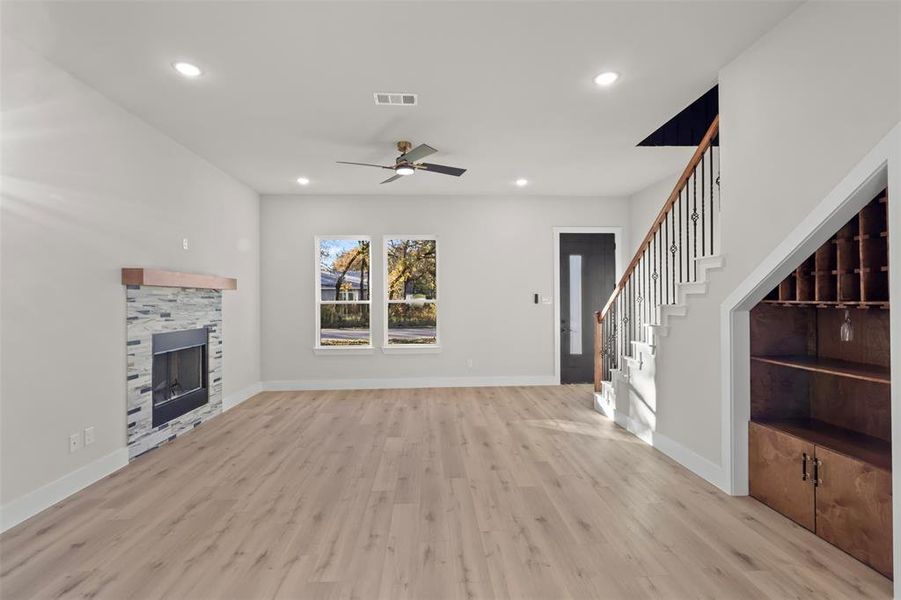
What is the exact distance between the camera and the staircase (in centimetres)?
336

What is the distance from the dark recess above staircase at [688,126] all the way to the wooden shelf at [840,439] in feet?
8.50

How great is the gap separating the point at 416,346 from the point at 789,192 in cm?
495

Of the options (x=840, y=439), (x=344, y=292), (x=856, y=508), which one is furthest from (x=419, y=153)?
(x=856, y=508)

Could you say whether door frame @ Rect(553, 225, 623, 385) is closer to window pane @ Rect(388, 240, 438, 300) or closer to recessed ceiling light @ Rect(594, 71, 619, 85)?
window pane @ Rect(388, 240, 438, 300)

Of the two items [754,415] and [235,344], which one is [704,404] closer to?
[754,415]

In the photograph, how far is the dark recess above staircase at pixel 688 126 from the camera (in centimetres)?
392

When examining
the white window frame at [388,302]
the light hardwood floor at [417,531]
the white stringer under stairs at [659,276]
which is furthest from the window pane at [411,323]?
the light hardwood floor at [417,531]

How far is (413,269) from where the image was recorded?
6.70m

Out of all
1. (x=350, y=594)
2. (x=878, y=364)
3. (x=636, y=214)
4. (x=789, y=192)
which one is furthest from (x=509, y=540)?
(x=636, y=214)

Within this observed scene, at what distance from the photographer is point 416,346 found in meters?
6.59

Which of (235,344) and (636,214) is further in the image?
(636,214)

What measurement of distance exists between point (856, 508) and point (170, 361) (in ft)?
17.2

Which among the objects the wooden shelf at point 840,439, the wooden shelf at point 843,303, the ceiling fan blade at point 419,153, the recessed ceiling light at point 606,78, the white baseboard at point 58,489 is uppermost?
the recessed ceiling light at point 606,78

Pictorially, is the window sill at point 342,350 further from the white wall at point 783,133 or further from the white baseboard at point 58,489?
the white wall at point 783,133
